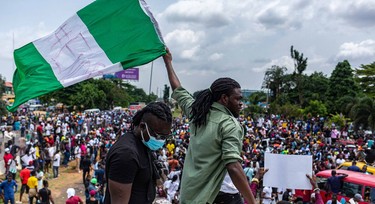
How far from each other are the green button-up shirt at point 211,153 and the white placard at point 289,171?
15.0 feet

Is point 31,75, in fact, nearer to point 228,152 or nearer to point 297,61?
point 228,152

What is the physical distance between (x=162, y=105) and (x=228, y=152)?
0.53m

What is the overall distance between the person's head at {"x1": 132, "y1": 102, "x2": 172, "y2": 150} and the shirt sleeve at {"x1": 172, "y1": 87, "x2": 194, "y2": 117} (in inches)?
20.9

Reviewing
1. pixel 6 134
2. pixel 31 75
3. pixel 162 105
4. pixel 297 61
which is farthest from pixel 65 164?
pixel 297 61

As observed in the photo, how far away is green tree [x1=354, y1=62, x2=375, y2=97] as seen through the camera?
139 ft

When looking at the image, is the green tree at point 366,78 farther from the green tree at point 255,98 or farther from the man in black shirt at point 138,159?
the man in black shirt at point 138,159

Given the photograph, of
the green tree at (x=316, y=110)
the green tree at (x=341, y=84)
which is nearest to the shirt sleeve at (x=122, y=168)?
the green tree at (x=316, y=110)

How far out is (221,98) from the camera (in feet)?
9.12

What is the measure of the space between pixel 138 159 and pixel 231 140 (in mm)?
563

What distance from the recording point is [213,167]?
8.57 feet

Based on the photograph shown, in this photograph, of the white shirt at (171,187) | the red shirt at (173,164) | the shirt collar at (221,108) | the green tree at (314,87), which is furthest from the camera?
the green tree at (314,87)

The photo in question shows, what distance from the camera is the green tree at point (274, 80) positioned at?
57062mm

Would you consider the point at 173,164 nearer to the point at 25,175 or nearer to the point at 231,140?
the point at 25,175

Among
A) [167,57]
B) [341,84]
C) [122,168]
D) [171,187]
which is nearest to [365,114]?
[171,187]
